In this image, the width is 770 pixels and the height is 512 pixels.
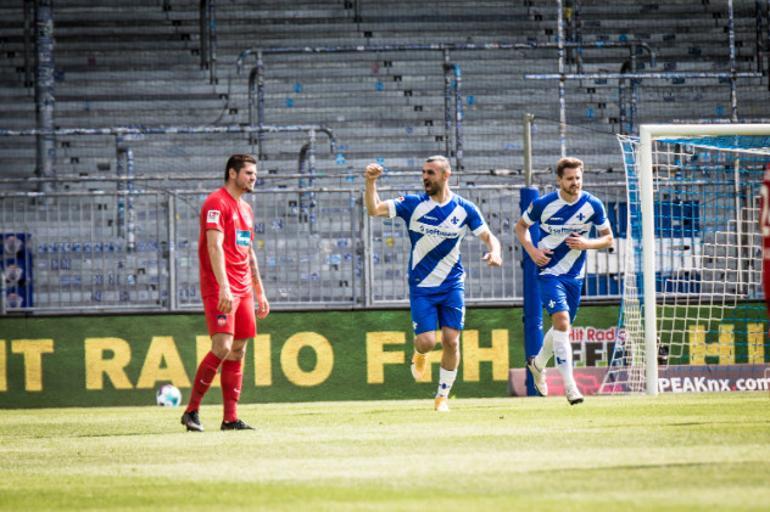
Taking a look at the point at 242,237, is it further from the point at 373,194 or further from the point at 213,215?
the point at 373,194

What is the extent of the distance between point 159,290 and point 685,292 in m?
5.97

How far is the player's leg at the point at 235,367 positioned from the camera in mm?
10773

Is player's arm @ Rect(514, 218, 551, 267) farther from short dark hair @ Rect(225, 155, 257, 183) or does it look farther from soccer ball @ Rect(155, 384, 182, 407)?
soccer ball @ Rect(155, 384, 182, 407)

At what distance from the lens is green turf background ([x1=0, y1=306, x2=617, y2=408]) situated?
17219mm

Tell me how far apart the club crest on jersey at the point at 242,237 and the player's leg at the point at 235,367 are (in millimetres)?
390

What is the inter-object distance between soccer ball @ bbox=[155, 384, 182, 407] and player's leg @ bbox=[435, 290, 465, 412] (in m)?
5.04

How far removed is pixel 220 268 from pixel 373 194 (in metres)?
2.05

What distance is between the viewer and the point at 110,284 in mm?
17297

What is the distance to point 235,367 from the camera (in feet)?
35.9

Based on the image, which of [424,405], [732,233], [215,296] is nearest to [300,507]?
[215,296]

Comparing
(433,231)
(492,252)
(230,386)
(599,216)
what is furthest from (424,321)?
(230,386)

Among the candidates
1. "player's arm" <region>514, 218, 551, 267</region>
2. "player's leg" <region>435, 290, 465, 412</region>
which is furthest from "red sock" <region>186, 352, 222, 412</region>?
"player's arm" <region>514, 218, 551, 267</region>

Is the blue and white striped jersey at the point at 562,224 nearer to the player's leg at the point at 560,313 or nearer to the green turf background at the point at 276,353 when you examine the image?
the player's leg at the point at 560,313

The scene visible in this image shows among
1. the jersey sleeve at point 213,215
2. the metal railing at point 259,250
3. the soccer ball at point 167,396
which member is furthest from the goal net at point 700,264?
the jersey sleeve at point 213,215
